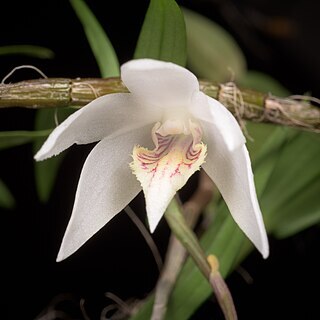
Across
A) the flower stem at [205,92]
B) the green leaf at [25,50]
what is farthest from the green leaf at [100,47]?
the flower stem at [205,92]

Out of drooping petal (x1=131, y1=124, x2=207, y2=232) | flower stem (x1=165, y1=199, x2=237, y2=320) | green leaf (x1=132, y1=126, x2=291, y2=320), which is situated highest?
drooping petal (x1=131, y1=124, x2=207, y2=232)

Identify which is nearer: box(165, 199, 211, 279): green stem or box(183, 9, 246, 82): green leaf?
box(165, 199, 211, 279): green stem

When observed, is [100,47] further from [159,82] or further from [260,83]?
[260,83]

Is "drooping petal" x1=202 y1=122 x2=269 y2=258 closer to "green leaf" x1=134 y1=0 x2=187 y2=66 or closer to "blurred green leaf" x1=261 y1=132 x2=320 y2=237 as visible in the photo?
"green leaf" x1=134 y1=0 x2=187 y2=66

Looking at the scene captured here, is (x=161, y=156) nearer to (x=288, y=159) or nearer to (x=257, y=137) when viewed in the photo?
(x=288, y=159)

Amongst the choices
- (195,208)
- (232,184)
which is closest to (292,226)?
(195,208)

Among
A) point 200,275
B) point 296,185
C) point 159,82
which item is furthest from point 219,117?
point 296,185

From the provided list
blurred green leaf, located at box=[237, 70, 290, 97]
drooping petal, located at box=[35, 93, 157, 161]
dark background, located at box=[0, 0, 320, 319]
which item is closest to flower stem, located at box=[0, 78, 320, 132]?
drooping petal, located at box=[35, 93, 157, 161]
